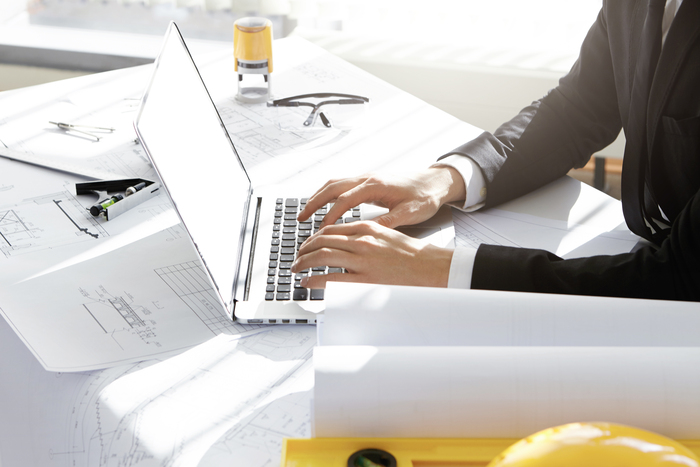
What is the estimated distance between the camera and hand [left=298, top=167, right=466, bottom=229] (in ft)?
3.30

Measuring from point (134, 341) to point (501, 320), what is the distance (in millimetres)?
449

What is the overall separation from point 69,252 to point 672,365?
83 cm

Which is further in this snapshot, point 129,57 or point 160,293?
point 129,57

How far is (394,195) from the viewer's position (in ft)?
3.46

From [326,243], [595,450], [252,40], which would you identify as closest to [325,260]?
[326,243]

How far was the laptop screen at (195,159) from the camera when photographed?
2.48ft

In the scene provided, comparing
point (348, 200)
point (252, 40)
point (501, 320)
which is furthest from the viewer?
point (252, 40)

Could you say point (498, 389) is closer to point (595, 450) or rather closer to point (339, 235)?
point (595, 450)

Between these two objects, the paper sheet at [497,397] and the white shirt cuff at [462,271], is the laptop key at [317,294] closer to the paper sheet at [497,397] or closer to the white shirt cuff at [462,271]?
the white shirt cuff at [462,271]

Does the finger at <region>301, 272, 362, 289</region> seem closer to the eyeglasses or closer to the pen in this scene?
the pen

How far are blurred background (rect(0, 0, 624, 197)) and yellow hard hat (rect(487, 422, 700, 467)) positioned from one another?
2207 millimetres

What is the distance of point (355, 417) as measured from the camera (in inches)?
20.3

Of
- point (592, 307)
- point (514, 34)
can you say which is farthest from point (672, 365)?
point (514, 34)

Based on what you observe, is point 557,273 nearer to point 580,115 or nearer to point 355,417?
point 355,417
